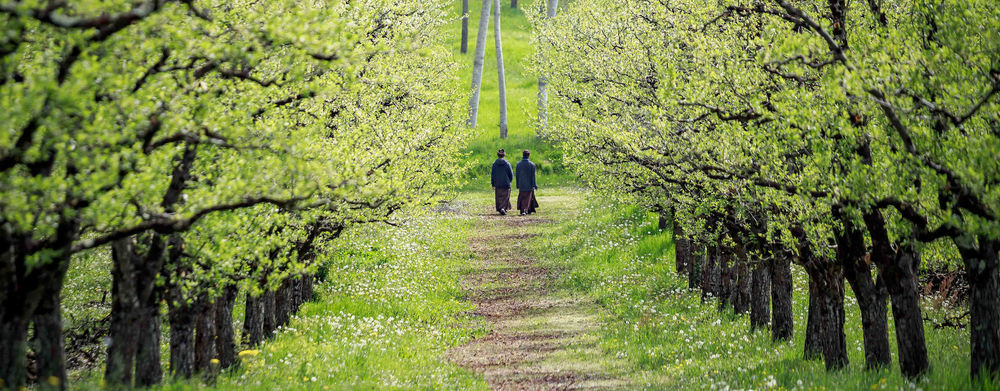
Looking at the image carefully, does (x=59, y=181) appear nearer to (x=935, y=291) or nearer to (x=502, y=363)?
(x=502, y=363)

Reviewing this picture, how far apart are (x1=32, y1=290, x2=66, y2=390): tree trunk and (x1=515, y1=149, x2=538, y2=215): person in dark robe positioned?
24032 mm

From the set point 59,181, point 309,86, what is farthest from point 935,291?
point 59,181

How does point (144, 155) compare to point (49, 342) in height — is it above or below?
above

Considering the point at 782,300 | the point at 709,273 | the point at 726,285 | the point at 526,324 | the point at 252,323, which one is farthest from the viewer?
the point at 709,273

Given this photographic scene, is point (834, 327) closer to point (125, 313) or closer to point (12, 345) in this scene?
point (125, 313)

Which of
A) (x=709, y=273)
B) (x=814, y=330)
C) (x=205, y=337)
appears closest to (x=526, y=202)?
(x=709, y=273)

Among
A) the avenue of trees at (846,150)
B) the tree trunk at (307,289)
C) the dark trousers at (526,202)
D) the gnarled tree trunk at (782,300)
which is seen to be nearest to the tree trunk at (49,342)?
the avenue of trees at (846,150)

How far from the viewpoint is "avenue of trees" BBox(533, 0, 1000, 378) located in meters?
7.43

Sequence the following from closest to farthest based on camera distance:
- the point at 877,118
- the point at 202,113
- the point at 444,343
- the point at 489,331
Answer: the point at 202,113 → the point at 877,118 → the point at 444,343 → the point at 489,331

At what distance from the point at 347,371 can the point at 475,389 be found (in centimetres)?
201

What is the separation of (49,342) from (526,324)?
38.1 feet

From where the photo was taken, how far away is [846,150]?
8555mm

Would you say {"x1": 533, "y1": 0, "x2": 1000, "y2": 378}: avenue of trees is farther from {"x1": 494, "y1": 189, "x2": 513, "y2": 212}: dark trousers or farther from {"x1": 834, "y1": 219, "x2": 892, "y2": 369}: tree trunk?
{"x1": 494, "y1": 189, "x2": 513, "y2": 212}: dark trousers

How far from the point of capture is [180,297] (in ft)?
29.7
